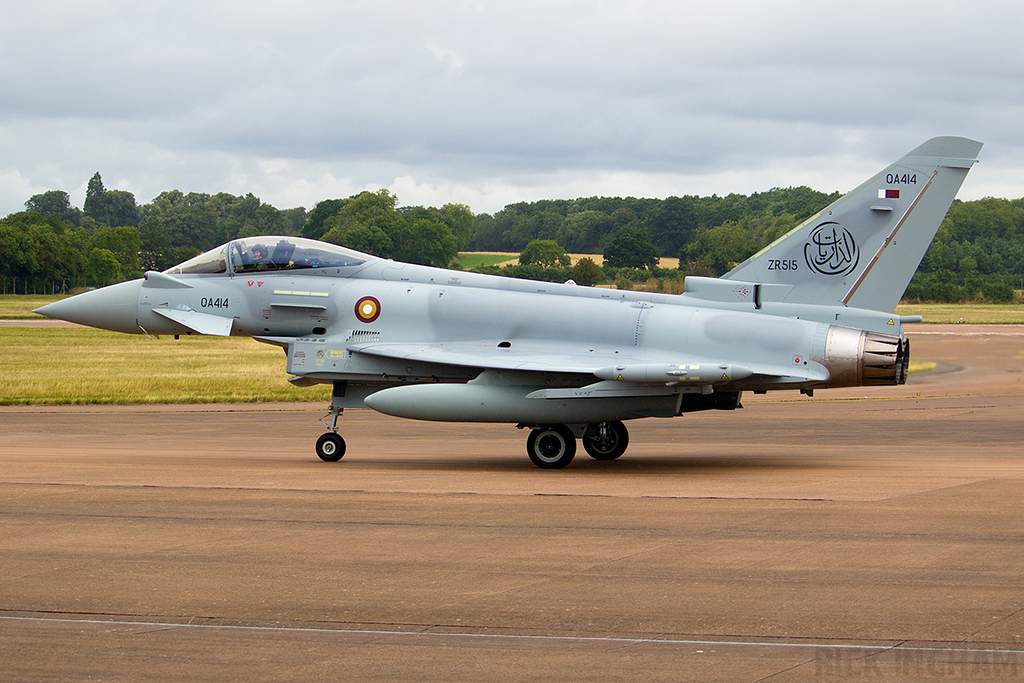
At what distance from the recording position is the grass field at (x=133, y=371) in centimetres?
3200

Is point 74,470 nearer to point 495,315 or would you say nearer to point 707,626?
point 495,315

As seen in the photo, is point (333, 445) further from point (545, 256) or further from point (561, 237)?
point (561, 237)

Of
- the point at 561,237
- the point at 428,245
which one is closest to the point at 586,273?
the point at 428,245

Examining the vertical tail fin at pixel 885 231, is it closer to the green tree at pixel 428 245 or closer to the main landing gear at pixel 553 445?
the main landing gear at pixel 553 445

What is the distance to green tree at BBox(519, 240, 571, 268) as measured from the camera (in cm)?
4819

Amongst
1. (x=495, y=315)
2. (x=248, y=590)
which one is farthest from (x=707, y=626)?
(x=495, y=315)

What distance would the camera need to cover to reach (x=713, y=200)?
304 feet

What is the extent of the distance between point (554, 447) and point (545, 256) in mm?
35831

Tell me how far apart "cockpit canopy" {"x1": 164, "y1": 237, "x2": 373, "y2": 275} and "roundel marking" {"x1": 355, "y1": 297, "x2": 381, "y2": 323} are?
38.8 inches

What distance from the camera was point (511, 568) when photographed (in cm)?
900

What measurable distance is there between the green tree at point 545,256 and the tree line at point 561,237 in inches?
6.4

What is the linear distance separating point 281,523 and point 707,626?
5306 mm

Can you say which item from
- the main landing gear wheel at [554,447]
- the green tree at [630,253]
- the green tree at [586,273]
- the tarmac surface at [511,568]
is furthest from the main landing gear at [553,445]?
the green tree at [630,253]

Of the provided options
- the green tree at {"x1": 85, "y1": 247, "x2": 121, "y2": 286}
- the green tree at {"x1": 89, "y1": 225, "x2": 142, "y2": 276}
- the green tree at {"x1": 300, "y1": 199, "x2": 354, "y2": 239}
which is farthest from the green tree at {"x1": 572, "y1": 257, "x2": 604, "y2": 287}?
the green tree at {"x1": 89, "y1": 225, "x2": 142, "y2": 276}
